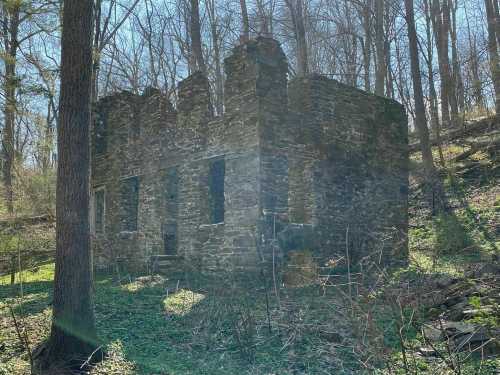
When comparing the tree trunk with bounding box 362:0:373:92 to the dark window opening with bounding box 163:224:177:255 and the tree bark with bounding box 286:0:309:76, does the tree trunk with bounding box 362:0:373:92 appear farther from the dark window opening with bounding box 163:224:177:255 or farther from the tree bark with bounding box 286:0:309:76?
the dark window opening with bounding box 163:224:177:255

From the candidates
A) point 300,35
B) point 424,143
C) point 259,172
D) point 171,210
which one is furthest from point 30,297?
point 300,35

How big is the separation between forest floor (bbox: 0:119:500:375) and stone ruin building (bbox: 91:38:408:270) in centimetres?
141

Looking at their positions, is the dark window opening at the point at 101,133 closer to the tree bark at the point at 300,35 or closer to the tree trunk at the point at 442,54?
the tree bark at the point at 300,35

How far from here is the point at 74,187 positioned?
635cm

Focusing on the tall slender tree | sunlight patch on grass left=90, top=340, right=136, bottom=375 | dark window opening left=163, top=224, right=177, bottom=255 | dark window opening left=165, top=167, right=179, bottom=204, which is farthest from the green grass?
the tall slender tree

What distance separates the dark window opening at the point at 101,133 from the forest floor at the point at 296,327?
7.33m

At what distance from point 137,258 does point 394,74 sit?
1654 centimetres

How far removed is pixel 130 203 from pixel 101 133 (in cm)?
320

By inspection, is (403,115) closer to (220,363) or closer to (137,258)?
(137,258)

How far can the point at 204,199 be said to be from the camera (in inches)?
507

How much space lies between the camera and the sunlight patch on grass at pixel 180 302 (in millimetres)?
8398

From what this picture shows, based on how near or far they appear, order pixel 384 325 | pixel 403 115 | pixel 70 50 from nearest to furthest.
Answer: pixel 70 50, pixel 384 325, pixel 403 115

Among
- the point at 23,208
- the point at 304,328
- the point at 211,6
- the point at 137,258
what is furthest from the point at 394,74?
Answer: the point at 304,328

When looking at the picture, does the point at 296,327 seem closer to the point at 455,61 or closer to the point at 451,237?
the point at 451,237
